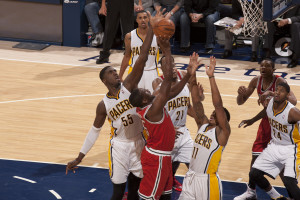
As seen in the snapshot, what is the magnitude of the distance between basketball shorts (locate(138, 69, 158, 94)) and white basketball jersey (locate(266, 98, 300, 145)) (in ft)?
8.29

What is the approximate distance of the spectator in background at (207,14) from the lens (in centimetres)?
1469

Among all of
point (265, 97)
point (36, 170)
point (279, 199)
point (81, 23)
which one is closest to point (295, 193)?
point (279, 199)

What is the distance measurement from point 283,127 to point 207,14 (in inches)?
327

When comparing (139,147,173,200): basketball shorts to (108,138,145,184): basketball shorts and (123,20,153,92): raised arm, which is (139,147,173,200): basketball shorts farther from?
(123,20,153,92): raised arm

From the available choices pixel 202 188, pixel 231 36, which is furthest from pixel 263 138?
pixel 231 36

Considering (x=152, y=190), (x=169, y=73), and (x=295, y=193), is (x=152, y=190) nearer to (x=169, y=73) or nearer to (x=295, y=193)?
(x=169, y=73)

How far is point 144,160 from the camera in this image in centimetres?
626

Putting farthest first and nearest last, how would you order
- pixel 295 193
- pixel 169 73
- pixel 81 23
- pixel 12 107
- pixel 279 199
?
1. pixel 81 23
2. pixel 12 107
3. pixel 279 199
4. pixel 295 193
5. pixel 169 73

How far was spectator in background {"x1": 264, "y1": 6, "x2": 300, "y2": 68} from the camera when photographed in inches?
541

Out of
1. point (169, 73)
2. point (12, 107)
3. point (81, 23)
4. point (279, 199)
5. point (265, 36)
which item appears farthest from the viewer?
point (81, 23)

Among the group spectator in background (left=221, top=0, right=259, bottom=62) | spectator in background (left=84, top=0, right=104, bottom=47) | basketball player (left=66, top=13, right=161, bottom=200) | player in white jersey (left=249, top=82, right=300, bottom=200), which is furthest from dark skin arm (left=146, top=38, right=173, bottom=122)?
spectator in background (left=84, top=0, right=104, bottom=47)

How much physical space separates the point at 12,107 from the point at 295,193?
5.86 metres

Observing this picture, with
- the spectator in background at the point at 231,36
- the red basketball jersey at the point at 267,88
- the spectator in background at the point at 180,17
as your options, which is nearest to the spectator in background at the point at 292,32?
the spectator in background at the point at 231,36

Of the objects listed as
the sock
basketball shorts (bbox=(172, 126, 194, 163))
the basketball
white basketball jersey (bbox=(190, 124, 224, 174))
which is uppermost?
the basketball
